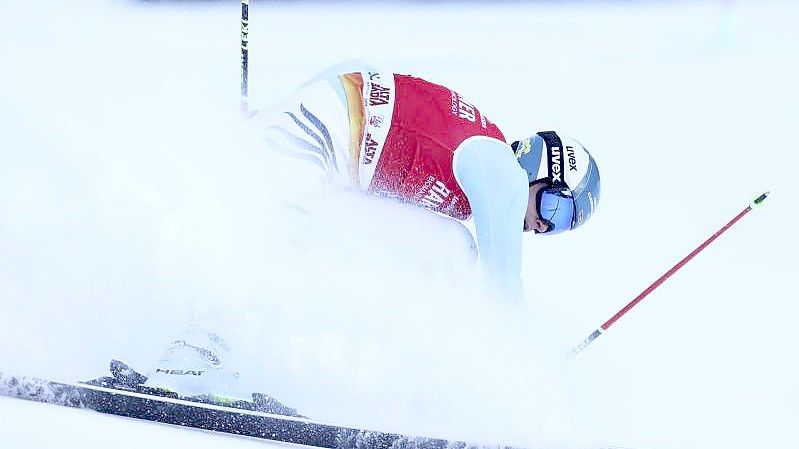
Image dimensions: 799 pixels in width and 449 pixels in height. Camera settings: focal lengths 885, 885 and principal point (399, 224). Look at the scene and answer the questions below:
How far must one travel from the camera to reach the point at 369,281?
1.88m

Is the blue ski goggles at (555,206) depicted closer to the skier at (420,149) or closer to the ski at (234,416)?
the skier at (420,149)

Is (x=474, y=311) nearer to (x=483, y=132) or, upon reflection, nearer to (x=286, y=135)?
(x=483, y=132)

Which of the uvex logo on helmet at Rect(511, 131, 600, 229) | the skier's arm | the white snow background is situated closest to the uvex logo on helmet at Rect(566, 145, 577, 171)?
the uvex logo on helmet at Rect(511, 131, 600, 229)

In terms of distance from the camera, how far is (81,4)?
3.23m

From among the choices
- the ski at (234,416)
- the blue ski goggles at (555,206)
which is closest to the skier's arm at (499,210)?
the blue ski goggles at (555,206)

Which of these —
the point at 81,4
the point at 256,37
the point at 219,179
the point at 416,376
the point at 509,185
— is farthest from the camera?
the point at 256,37

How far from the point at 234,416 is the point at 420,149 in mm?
645

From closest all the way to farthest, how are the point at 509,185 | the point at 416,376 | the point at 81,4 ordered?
the point at 509,185 < the point at 416,376 < the point at 81,4

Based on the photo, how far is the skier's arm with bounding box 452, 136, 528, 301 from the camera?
163cm

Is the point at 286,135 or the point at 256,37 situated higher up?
the point at 256,37

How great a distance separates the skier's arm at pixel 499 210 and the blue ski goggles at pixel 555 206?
0.11m

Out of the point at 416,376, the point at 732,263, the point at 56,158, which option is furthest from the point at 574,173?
the point at 56,158

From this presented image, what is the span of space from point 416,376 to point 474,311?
0.58 ft

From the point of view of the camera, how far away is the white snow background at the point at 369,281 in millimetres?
1749
